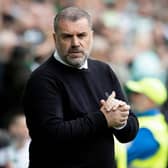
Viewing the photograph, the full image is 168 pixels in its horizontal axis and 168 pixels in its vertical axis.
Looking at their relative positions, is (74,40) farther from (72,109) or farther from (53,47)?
(53,47)

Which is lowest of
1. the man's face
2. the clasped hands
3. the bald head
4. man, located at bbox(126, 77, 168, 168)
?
man, located at bbox(126, 77, 168, 168)

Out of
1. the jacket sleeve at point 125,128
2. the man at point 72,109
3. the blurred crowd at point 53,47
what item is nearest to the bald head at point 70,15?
the man at point 72,109

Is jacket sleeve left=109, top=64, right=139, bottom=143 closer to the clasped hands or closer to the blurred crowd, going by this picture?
the clasped hands

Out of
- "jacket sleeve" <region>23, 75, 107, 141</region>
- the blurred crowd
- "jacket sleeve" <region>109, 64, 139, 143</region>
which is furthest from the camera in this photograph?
the blurred crowd

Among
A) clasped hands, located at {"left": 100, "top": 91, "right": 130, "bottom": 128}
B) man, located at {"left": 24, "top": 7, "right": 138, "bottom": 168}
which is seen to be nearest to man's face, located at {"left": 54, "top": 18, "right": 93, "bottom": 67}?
man, located at {"left": 24, "top": 7, "right": 138, "bottom": 168}

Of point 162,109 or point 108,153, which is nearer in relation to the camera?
point 108,153

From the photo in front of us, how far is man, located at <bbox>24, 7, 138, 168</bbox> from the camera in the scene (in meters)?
4.38

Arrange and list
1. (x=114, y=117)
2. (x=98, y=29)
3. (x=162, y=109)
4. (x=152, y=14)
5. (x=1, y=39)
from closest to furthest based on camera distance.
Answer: (x=114, y=117) → (x=162, y=109) → (x=1, y=39) → (x=98, y=29) → (x=152, y=14)

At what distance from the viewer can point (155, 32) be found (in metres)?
12.1

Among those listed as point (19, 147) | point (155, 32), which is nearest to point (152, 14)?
point (155, 32)

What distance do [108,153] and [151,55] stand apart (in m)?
6.38

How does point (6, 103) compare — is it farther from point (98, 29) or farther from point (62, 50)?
point (62, 50)

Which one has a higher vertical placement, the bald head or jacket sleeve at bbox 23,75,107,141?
the bald head

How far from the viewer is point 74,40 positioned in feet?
14.6
